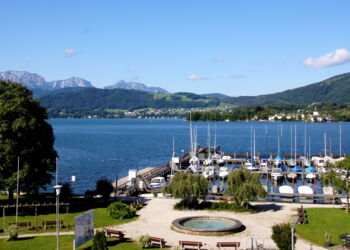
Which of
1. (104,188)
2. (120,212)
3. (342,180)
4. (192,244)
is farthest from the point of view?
(104,188)

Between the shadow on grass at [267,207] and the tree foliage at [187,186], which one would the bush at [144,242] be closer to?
the tree foliage at [187,186]

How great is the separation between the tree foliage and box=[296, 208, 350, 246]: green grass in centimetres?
985

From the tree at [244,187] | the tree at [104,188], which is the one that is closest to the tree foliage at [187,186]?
the tree at [244,187]

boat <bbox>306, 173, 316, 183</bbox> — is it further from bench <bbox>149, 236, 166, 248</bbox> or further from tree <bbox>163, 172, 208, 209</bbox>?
bench <bbox>149, 236, 166, 248</bbox>

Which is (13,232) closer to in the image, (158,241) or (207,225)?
(158,241)

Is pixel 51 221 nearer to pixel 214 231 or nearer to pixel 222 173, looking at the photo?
pixel 214 231

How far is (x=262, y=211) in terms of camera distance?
1379 inches

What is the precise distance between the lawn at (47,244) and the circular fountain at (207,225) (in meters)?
4.85

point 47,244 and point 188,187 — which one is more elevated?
point 188,187

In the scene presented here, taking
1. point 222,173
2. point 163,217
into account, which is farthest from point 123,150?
point 163,217

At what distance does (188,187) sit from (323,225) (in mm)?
12302

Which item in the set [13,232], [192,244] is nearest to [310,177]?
[192,244]

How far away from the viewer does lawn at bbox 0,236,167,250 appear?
24.2 metres

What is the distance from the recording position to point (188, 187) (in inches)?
1407
